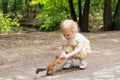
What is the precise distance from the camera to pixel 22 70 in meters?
5.73

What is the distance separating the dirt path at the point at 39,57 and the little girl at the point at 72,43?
0.23 metres

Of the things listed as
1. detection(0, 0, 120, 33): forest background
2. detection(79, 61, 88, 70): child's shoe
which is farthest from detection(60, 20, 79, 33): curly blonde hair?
detection(0, 0, 120, 33): forest background

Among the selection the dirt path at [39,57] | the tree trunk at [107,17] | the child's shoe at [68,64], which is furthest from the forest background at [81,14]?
the child's shoe at [68,64]

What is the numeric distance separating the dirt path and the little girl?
9.1 inches

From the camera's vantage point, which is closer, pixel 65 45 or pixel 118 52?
pixel 65 45

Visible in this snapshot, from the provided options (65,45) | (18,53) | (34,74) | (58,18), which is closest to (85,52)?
(65,45)

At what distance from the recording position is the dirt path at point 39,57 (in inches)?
214

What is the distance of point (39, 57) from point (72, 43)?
4.55 ft

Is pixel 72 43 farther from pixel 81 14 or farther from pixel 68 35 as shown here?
pixel 81 14

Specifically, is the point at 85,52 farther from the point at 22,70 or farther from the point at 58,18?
the point at 58,18

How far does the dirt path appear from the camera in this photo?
5446 mm

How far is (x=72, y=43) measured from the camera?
18.3ft

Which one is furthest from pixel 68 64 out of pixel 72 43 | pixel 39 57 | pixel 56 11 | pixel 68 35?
pixel 56 11

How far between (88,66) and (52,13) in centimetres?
1401
